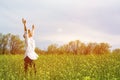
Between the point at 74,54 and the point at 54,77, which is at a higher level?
the point at 74,54

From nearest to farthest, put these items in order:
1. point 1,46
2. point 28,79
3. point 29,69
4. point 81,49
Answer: point 28,79 < point 29,69 < point 81,49 < point 1,46

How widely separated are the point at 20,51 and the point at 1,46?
181 cm

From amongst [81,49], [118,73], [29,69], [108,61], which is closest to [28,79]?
[29,69]

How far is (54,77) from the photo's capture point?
1548 centimetres

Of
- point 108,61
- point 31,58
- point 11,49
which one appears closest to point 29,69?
point 31,58

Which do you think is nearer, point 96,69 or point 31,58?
point 31,58

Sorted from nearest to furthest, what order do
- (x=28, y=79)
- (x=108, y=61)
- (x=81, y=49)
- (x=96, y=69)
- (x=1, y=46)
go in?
(x=28, y=79)
(x=96, y=69)
(x=108, y=61)
(x=81, y=49)
(x=1, y=46)

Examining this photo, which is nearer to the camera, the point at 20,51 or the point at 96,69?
the point at 96,69

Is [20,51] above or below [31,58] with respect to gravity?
above

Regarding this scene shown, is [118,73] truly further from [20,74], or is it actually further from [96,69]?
[20,74]

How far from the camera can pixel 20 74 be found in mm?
16562

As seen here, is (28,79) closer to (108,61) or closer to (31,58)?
(31,58)

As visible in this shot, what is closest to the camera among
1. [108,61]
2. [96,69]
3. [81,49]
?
[96,69]

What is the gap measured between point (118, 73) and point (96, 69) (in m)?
1.69
